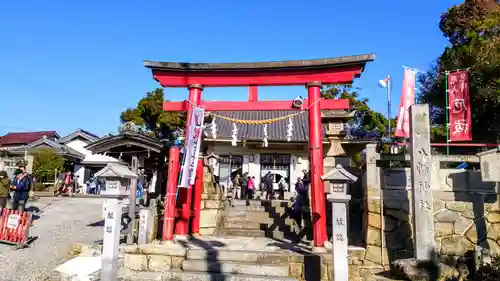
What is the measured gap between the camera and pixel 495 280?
710cm

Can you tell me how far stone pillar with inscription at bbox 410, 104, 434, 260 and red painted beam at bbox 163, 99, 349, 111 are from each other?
198 cm

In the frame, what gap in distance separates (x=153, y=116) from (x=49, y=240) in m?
22.9

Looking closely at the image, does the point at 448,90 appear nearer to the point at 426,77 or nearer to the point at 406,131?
the point at 406,131

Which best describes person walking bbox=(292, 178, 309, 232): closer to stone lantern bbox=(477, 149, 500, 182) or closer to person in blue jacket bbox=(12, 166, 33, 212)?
stone lantern bbox=(477, 149, 500, 182)

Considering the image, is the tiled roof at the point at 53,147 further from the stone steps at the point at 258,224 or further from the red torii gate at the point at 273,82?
the red torii gate at the point at 273,82

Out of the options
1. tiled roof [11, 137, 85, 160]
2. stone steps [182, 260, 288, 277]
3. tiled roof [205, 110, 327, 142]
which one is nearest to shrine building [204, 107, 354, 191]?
tiled roof [205, 110, 327, 142]

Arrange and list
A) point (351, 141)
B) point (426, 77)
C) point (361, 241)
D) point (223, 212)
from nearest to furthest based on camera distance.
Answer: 1. point (361, 241)
2. point (223, 212)
3. point (426, 77)
4. point (351, 141)

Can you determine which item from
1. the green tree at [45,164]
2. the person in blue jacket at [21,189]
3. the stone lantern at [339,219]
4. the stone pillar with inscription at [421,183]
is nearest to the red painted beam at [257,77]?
the stone pillar with inscription at [421,183]

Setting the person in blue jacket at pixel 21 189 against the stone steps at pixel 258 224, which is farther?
the person in blue jacket at pixel 21 189

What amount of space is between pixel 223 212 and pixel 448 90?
8652mm

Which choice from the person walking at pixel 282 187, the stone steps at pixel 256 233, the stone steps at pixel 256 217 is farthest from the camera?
the person walking at pixel 282 187

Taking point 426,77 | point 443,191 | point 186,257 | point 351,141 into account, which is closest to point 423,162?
point 443,191

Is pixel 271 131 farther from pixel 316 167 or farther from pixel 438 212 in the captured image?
pixel 438 212

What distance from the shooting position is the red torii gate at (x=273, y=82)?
9773 mm
